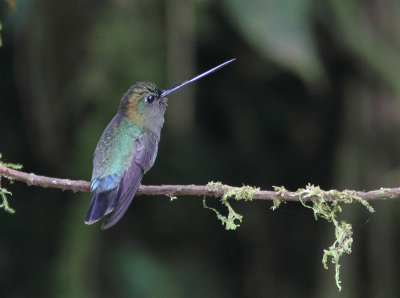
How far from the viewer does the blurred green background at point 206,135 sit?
363 centimetres

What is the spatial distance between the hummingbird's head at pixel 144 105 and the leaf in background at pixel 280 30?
1.96 feet

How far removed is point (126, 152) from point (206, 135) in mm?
1404

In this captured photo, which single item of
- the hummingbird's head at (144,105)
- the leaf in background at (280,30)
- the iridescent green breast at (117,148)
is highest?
the leaf in background at (280,30)

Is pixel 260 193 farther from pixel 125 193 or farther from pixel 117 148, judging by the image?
pixel 117 148

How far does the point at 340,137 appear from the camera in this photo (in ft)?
13.4

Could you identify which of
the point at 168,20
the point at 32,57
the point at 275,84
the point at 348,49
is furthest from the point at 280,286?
the point at 32,57

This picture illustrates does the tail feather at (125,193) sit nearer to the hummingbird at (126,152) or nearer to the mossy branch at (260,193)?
the hummingbird at (126,152)

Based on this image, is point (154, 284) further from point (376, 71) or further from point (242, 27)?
point (376, 71)

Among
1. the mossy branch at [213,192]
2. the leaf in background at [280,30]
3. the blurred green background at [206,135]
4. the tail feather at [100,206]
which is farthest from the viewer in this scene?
the blurred green background at [206,135]

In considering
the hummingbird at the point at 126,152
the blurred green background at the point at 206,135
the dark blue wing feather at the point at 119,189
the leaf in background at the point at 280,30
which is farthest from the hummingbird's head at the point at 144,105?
the leaf in background at the point at 280,30

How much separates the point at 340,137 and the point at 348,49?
0.60 meters

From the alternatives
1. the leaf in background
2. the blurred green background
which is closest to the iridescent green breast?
the blurred green background

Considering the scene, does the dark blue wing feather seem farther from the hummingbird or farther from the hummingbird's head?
the hummingbird's head

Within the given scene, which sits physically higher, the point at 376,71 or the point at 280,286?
the point at 376,71
